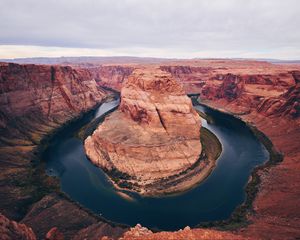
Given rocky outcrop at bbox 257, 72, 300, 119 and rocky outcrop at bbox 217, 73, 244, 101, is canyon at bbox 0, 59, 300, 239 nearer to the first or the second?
rocky outcrop at bbox 257, 72, 300, 119

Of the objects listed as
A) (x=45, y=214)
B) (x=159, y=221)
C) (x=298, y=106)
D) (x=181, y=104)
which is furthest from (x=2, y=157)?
(x=298, y=106)

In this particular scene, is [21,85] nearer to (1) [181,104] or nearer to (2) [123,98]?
(2) [123,98]

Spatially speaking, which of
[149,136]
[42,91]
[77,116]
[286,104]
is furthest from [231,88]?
[42,91]

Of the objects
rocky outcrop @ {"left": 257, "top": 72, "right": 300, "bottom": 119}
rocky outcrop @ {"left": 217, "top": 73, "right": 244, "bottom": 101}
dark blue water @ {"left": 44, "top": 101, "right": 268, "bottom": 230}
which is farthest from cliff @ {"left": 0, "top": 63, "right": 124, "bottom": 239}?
rocky outcrop @ {"left": 257, "top": 72, "right": 300, "bottom": 119}

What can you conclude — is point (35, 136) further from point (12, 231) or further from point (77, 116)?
point (12, 231)

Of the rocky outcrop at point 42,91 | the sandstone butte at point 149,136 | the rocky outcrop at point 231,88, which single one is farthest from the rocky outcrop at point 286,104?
the rocky outcrop at point 42,91

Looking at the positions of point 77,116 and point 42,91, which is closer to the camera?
point 42,91
